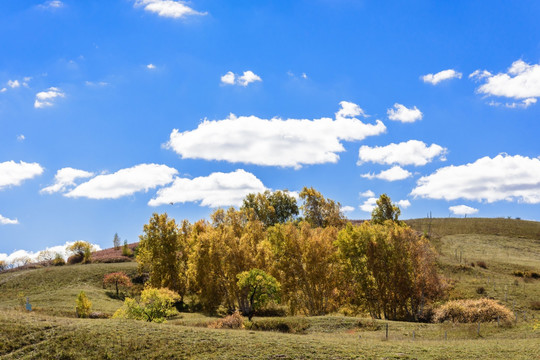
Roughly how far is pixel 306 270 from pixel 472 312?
80.0 feet

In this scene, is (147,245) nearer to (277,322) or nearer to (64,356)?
(277,322)

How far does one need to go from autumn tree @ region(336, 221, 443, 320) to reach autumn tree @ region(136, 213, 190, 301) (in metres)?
32.3

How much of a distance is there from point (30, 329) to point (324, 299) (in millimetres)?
42770

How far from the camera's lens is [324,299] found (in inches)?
2402

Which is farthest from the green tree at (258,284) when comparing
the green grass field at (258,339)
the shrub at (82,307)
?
the shrub at (82,307)

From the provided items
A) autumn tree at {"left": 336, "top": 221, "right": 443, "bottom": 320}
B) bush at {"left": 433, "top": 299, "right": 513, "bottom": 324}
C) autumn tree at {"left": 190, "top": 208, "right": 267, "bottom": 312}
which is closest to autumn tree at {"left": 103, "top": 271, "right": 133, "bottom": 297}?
autumn tree at {"left": 190, "top": 208, "right": 267, "bottom": 312}

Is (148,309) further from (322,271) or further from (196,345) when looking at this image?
(322,271)

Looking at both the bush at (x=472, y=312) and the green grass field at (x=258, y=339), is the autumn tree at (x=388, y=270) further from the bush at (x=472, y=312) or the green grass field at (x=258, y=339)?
the green grass field at (x=258, y=339)

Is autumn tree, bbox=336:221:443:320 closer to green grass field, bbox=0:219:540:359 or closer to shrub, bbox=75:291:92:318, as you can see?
green grass field, bbox=0:219:540:359

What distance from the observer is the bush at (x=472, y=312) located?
4603 centimetres

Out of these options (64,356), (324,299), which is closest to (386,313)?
(324,299)

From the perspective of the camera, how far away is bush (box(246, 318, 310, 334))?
39781 mm

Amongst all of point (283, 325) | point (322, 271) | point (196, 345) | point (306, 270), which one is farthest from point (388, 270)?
point (196, 345)

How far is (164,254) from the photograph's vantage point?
71312mm
